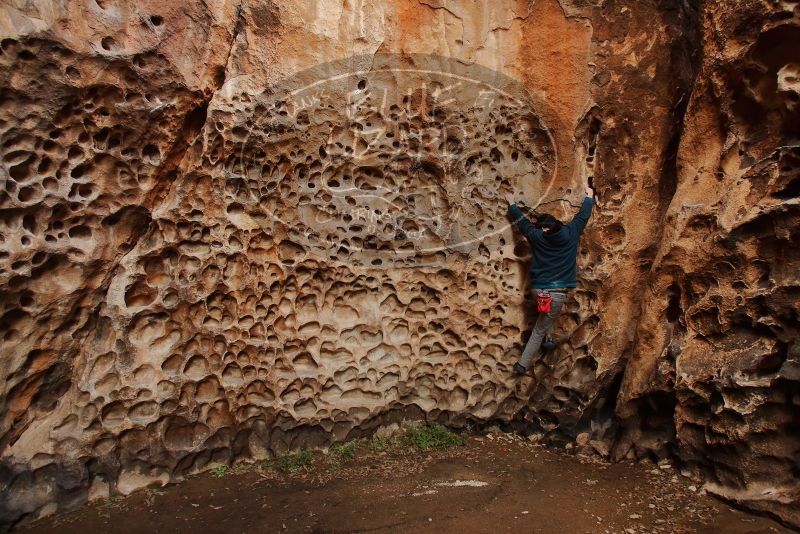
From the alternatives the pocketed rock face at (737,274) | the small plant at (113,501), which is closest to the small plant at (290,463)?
the small plant at (113,501)

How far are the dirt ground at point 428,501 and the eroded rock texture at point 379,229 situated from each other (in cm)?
19

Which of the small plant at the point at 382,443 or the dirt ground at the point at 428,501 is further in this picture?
the small plant at the point at 382,443

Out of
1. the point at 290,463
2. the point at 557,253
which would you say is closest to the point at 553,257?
the point at 557,253

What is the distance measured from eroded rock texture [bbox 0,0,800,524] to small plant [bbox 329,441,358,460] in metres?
0.09

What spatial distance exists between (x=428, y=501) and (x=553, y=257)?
5.70ft

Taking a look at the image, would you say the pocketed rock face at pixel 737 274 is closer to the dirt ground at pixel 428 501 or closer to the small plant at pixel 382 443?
the dirt ground at pixel 428 501

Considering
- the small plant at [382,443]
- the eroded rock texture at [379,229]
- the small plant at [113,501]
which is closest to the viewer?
the eroded rock texture at [379,229]

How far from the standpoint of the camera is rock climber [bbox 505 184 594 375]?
13.0 feet

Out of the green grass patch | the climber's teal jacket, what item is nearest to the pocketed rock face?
the climber's teal jacket

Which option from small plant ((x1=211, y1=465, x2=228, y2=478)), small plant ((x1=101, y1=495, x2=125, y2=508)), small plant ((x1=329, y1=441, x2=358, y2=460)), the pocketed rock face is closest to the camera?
the pocketed rock face

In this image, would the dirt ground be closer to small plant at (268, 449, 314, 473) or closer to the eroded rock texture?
small plant at (268, 449, 314, 473)

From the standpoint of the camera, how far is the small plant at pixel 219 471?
3.90m

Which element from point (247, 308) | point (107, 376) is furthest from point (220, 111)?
point (107, 376)

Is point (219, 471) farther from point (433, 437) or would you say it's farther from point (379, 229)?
point (379, 229)
